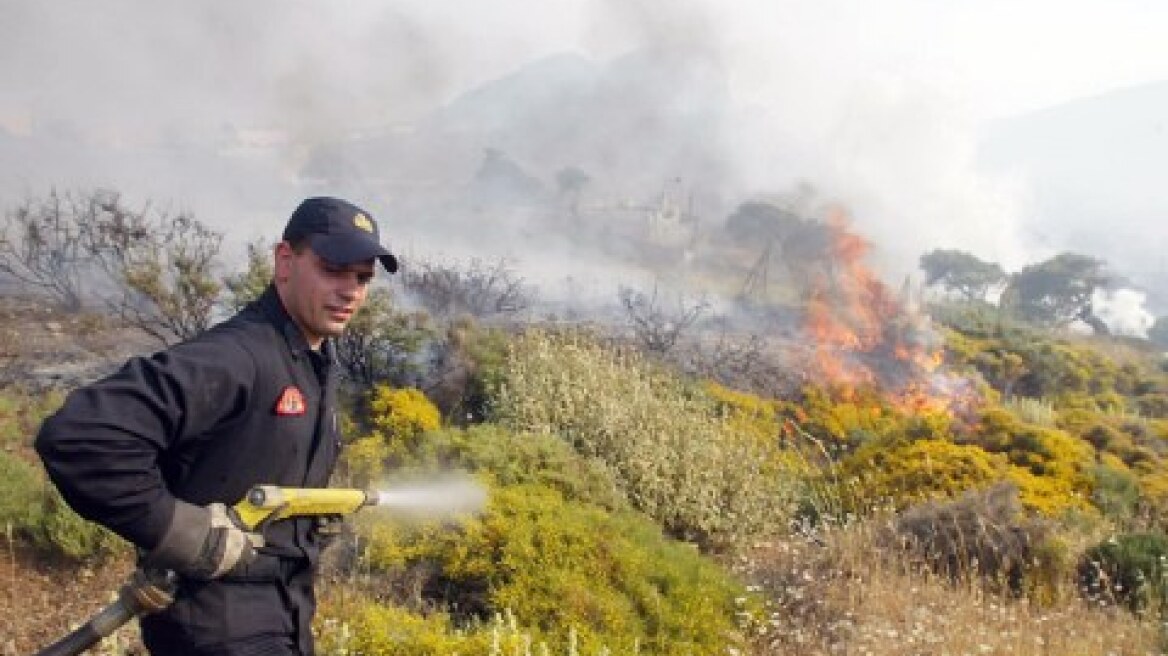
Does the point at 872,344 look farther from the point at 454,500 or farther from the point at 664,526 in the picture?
the point at 454,500

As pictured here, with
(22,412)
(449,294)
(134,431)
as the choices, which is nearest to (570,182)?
(449,294)

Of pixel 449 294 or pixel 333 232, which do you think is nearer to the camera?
pixel 333 232

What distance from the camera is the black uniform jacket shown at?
1.60 metres

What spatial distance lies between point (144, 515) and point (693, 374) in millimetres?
10219

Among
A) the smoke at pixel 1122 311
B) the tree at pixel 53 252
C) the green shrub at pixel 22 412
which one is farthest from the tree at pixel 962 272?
the green shrub at pixel 22 412

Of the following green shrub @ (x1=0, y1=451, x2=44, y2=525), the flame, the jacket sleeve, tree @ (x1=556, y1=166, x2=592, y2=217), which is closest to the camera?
the jacket sleeve

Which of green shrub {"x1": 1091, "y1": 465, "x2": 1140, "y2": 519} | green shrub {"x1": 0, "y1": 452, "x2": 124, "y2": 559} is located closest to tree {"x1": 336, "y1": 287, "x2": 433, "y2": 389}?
green shrub {"x1": 0, "y1": 452, "x2": 124, "y2": 559}

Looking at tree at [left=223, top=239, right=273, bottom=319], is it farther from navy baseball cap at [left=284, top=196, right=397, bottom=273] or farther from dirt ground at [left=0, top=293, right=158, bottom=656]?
navy baseball cap at [left=284, top=196, right=397, bottom=273]

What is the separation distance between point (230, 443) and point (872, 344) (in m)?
15.6

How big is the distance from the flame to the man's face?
11565mm

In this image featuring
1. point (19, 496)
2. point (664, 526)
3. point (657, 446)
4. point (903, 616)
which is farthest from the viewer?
point (657, 446)

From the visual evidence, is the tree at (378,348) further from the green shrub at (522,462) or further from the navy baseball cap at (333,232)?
the navy baseball cap at (333,232)

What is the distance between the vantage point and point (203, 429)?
70.1 inches

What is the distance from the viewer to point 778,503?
21.2ft
